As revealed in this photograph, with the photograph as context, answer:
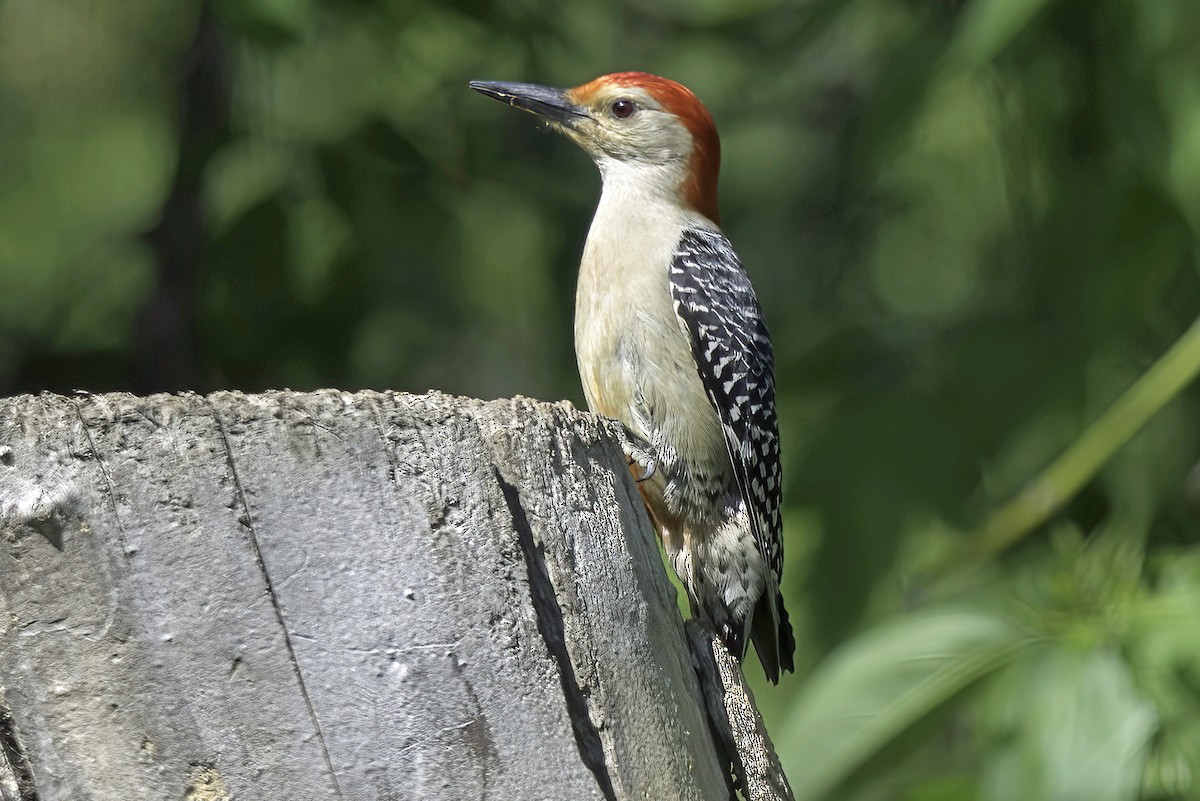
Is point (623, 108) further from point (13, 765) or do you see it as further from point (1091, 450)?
point (13, 765)

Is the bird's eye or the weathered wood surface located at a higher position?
the bird's eye

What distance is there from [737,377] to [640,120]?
1140 mm

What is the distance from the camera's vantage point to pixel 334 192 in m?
5.23

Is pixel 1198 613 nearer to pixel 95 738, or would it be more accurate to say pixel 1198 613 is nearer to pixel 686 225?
pixel 686 225

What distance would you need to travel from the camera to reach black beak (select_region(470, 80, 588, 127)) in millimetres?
4750

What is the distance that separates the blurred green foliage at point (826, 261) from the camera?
14.6ft

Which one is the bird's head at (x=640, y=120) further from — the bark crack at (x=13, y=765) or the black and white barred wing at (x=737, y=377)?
the bark crack at (x=13, y=765)

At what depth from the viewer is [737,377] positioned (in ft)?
13.8

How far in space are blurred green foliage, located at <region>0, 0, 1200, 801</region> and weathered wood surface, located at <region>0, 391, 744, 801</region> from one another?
242cm

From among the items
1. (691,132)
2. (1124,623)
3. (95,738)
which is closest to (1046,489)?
(1124,623)

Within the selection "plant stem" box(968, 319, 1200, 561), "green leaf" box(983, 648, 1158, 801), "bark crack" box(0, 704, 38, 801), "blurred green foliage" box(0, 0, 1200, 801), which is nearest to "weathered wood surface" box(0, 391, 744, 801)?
"bark crack" box(0, 704, 38, 801)

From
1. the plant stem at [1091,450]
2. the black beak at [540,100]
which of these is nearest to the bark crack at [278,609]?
the black beak at [540,100]

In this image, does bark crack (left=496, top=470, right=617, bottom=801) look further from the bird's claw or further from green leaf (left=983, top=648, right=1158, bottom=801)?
green leaf (left=983, top=648, right=1158, bottom=801)

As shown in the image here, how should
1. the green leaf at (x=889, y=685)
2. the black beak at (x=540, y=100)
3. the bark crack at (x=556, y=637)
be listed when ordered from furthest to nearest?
the black beak at (x=540, y=100) → the green leaf at (x=889, y=685) → the bark crack at (x=556, y=637)
